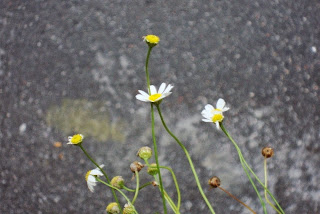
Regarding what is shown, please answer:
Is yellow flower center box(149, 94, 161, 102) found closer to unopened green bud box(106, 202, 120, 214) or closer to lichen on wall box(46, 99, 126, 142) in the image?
unopened green bud box(106, 202, 120, 214)

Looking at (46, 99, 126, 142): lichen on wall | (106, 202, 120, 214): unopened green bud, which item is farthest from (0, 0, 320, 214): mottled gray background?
(106, 202, 120, 214): unopened green bud

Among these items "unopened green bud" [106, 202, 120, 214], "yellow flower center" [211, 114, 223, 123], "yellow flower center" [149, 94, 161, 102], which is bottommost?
"unopened green bud" [106, 202, 120, 214]

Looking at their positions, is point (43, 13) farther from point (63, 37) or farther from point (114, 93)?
point (114, 93)

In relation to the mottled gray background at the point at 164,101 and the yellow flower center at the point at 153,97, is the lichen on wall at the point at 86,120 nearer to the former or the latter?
the mottled gray background at the point at 164,101

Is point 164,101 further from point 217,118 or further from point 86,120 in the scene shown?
point 217,118

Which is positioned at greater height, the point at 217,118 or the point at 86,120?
the point at 217,118

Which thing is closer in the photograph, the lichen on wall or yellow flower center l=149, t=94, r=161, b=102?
yellow flower center l=149, t=94, r=161, b=102

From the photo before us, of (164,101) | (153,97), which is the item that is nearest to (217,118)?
(153,97)

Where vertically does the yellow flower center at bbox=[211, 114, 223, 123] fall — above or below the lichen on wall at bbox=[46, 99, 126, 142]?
above
